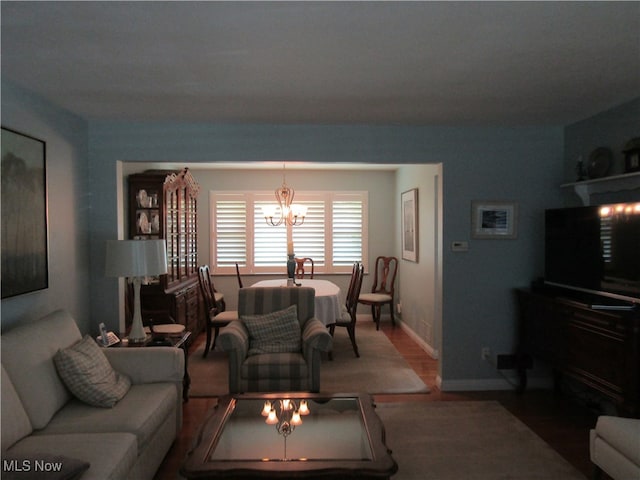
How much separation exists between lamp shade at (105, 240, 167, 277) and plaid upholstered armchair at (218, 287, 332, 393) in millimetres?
760

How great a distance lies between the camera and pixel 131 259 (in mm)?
3471

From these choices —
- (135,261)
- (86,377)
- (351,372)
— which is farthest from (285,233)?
(86,377)

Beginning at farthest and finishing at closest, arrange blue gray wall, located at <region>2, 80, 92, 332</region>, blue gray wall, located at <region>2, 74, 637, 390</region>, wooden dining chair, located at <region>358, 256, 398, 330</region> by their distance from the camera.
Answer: wooden dining chair, located at <region>358, 256, 398, 330</region> → blue gray wall, located at <region>2, 74, 637, 390</region> → blue gray wall, located at <region>2, 80, 92, 332</region>

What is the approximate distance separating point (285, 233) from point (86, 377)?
4816 millimetres

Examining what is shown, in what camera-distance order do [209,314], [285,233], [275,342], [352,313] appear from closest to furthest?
[275,342] < [209,314] < [352,313] < [285,233]

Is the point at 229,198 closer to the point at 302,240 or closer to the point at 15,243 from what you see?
the point at 302,240

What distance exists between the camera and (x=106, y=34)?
2244 mm

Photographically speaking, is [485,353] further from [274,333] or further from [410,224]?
[410,224]

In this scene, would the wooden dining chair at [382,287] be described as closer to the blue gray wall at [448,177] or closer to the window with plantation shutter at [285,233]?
the window with plantation shutter at [285,233]

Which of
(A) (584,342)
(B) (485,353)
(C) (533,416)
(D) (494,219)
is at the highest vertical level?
(D) (494,219)

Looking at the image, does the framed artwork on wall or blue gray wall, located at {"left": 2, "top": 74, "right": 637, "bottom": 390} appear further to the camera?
the framed artwork on wall

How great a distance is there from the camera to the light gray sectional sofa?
6.97ft

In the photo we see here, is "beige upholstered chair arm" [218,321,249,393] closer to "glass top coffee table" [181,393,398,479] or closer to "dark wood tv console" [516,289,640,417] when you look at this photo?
"glass top coffee table" [181,393,398,479]

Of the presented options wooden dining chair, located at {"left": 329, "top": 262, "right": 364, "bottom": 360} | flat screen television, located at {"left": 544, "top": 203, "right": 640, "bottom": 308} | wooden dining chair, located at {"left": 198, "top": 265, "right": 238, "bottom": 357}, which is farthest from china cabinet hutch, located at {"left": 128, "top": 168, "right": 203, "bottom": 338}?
flat screen television, located at {"left": 544, "top": 203, "right": 640, "bottom": 308}
